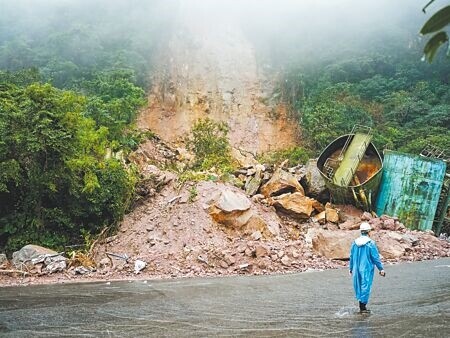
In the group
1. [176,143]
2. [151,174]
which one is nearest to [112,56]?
[176,143]

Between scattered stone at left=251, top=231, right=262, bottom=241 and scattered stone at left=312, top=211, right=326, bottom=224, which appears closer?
scattered stone at left=251, top=231, right=262, bottom=241

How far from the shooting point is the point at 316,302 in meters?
7.84

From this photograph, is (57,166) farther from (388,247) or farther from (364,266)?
(388,247)

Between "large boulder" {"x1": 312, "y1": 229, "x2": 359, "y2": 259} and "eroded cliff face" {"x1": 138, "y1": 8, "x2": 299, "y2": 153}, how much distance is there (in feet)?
62.2

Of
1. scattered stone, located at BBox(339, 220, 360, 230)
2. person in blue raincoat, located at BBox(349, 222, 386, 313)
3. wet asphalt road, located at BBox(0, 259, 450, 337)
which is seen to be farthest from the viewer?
scattered stone, located at BBox(339, 220, 360, 230)

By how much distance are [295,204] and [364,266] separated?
9721 mm

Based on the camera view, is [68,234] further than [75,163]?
Yes

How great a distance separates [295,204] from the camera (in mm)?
16375

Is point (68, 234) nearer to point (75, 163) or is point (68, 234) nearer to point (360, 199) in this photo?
point (75, 163)

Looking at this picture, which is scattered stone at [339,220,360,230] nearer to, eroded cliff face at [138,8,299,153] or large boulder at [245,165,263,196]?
large boulder at [245,165,263,196]

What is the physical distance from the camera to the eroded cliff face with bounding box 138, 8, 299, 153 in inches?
1331

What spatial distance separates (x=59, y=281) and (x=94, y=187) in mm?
3467

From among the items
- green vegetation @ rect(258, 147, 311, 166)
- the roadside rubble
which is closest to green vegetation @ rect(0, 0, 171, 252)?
the roadside rubble

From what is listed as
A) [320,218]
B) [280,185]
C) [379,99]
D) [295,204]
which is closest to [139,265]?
[295,204]
